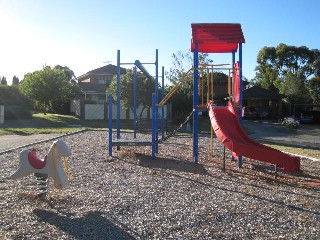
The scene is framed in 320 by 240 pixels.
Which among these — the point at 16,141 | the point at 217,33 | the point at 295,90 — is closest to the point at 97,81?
the point at 295,90

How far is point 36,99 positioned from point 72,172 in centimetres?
3116

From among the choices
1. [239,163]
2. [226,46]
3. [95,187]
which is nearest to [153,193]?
[95,187]

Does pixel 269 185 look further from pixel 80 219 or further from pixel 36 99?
pixel 36 99

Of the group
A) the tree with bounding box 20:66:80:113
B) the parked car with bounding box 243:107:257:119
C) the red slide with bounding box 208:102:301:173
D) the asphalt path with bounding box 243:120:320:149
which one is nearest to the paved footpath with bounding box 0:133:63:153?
the red slide with bounding box 208:102:301:173

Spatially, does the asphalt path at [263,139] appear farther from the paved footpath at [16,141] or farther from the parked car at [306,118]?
the parked car at [306,118]

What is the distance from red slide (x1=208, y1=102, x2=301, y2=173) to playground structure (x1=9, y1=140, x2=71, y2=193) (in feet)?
12.9

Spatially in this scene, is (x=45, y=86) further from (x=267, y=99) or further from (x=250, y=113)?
(x=267, y=99)

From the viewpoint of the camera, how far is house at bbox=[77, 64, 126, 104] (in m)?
49.4

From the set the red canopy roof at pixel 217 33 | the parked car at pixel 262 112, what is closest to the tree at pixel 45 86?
the parked car at pixel 262 112

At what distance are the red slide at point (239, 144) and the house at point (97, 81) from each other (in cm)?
3909

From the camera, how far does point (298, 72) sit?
5994cm

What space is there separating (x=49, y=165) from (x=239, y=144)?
4254 mm

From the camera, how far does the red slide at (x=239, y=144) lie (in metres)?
8.62

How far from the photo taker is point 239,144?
8828mm
